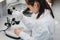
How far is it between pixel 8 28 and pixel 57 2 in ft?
10.7

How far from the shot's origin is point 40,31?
87cm

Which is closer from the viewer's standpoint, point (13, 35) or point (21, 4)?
point (13, 35)

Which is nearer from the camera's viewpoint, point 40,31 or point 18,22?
point 40,31

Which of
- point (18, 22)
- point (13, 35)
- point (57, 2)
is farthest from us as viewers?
point (57, 2)

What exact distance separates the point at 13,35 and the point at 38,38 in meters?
0.37

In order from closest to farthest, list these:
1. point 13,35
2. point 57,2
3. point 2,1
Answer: point 13,35 < point 2,1 < point 57,2

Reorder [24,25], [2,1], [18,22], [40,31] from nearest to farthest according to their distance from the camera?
[40,31] < [24,25] < [18,22] < [2,1]

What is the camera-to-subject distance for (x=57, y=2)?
4.34 m

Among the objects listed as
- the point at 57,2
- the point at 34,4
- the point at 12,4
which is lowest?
the point at 57,2

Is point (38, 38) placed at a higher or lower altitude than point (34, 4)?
lower

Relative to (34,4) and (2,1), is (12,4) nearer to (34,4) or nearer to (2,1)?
(2,1)

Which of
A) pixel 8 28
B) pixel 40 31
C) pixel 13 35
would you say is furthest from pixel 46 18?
pixel 8 28

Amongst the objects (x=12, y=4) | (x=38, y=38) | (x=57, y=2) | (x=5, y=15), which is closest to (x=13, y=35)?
(x=38, y=38)

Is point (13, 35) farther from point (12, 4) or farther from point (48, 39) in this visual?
point (12, 4)
